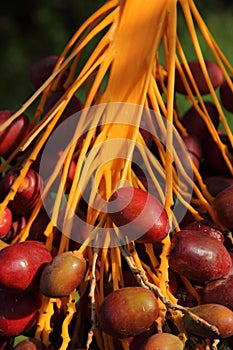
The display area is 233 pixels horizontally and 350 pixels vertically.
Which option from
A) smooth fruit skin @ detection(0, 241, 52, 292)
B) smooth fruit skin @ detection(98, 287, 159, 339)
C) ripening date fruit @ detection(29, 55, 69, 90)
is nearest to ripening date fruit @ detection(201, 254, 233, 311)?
smooth fruit skin @ detection(98, 287, 159, 339)

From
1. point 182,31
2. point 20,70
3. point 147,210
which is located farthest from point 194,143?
point 20,70

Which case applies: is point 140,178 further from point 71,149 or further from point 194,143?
point 194,143

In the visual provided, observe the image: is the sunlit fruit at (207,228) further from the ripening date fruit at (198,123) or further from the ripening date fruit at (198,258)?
the ripening date fruit at (198,123)

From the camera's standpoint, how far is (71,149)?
134 centimetres

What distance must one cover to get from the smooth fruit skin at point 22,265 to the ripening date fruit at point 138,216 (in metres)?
0.12

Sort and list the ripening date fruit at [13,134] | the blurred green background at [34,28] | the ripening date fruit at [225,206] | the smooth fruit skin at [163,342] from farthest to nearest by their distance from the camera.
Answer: the blurred green background at [34,28] → the ripening date fruit at [13,134] → the ripening date fruit at [225,206] → the smooth fruit skin at [163,342]

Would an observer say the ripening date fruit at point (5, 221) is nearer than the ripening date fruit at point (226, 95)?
Yes

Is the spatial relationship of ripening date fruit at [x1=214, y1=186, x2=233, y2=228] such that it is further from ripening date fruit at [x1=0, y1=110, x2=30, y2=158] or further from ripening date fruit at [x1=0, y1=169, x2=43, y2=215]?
ripening date fruit at [x1=0, y1=110, x2=30, y2=158]

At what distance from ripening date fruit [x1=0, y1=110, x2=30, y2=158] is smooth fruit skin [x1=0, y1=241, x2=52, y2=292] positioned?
0.32 metres

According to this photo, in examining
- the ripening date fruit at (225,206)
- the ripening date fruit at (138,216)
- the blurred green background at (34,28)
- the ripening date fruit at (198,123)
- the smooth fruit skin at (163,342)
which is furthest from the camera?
the blurred green background at (34,28)

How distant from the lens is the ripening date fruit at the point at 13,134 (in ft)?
4.82

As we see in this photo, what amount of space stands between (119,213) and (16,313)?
0.21 meters

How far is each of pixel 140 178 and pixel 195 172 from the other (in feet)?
0.31

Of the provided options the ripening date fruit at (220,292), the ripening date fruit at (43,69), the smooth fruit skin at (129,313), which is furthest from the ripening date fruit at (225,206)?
the ripening date fruit at (43,69)
